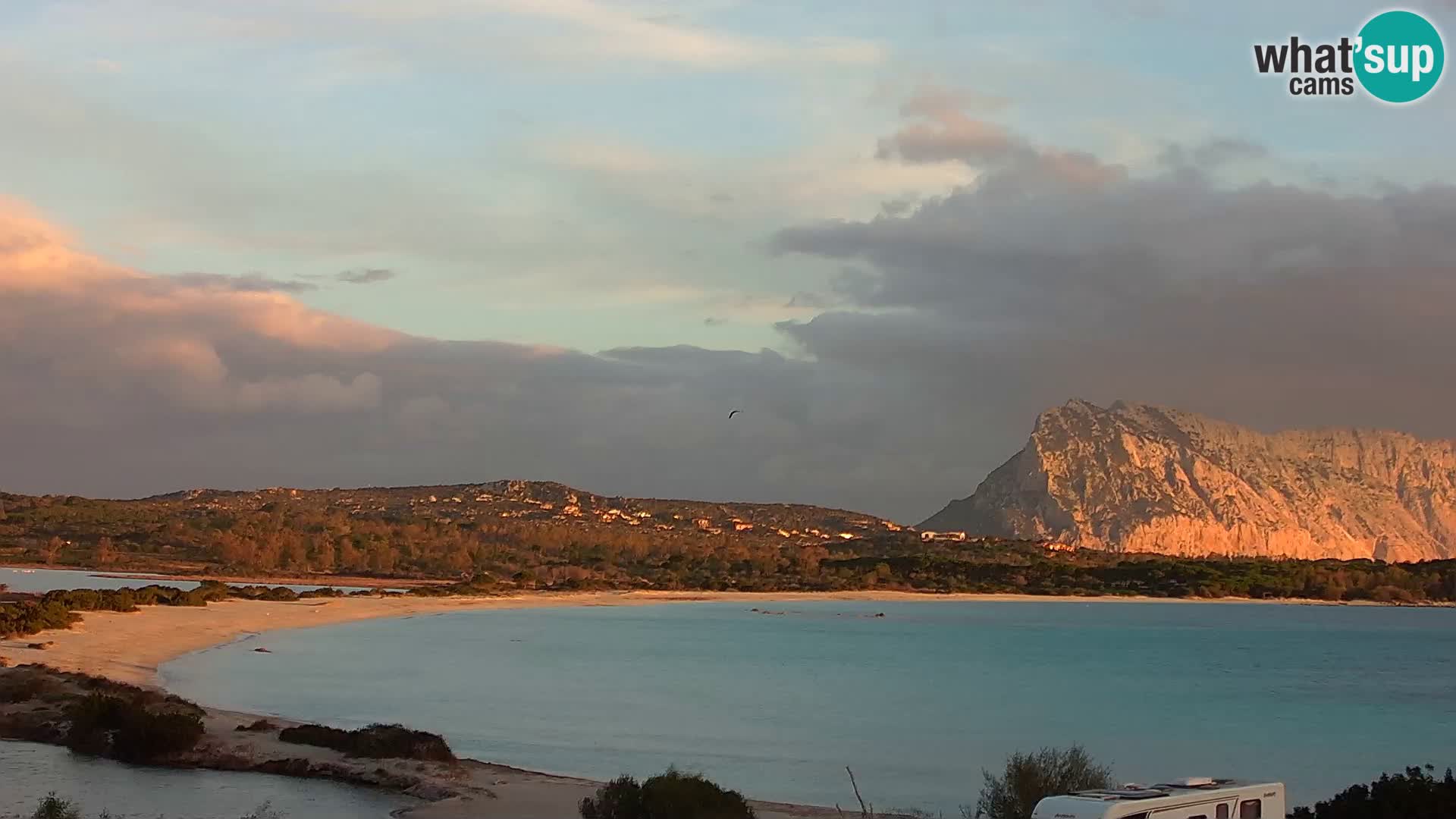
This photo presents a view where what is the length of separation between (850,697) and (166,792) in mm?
31459

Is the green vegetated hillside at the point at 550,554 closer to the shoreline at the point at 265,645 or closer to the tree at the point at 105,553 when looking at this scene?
the tree at the point at 105,553

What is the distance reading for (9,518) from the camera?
145m

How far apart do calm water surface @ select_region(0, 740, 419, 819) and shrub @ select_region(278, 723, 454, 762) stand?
7.44ft

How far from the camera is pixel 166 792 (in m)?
23.3

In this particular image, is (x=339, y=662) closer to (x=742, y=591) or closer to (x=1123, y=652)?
(x=1123, y=652)

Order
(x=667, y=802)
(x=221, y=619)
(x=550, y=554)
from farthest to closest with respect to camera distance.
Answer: (x=550, y=554) → (x=221, y=619) → (x=667, y=802)

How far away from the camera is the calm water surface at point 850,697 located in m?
34.2

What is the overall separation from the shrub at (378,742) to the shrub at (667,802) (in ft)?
22.2

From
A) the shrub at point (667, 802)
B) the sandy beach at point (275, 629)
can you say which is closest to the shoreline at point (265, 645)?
the sandy beach at point (275, 629)

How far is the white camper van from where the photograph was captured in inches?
575

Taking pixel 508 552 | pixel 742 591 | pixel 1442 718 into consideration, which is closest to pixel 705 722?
pixel 1442 718

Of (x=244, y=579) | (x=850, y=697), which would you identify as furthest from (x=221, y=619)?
(x=244, y=579)

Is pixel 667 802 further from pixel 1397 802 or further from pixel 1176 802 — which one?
pixel 1397 802

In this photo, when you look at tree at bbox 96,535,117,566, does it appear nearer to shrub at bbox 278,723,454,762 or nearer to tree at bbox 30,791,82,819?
shrub at bbox 278,723,454,762
